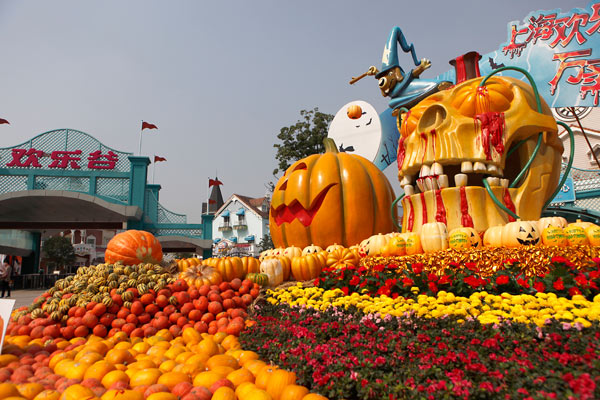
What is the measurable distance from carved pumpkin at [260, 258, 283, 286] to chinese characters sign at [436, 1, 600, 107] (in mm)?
9953

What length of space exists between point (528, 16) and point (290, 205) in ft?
44.4

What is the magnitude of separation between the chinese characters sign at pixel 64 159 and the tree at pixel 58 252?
808 inches

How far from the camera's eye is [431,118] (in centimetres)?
658

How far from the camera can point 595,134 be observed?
2300cm

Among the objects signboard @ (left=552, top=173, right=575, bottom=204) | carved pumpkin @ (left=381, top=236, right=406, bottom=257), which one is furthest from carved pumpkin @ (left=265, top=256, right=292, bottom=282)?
signboard @ (left=552, top=173, right=575, bottom=204)

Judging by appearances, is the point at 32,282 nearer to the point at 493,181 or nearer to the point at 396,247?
the point at 396,247

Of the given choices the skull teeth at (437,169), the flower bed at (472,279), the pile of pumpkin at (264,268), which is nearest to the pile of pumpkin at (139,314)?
the pile of pumpkin at (264,268)

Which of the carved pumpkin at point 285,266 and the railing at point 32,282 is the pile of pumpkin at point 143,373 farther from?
the railing at point 32,282

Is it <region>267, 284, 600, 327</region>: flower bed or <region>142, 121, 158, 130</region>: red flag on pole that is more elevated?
<region>142, 121, 158, 130</region>: red flag on pole

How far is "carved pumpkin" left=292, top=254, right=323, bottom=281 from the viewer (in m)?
6.51

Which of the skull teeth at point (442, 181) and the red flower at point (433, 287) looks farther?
the skull teeth at point (442, 181)

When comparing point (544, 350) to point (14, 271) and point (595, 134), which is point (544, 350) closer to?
point (14, 271)

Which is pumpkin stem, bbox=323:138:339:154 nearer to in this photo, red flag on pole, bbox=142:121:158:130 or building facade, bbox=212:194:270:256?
red flag on pole, bbox=142:121:158:130

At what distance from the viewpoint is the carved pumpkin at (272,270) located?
19.9 ft
